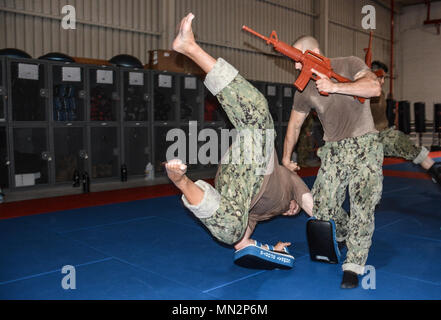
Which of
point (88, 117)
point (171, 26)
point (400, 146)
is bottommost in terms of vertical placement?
point (400, 146)

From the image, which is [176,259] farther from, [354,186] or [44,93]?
[44,93]

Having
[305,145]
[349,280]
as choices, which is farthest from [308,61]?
[305,145]

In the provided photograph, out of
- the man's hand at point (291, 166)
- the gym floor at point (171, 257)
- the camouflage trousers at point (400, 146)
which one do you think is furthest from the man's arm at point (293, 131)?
the camouflage trousers at point (400, 146)

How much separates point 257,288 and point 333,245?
2.03 feet

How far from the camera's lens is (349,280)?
259 cm

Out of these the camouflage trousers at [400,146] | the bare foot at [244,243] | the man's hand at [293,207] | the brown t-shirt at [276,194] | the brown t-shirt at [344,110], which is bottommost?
the bare foot at [244,243]

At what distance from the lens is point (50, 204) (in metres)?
5.35

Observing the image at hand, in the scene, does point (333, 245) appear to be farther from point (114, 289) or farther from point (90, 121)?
point (90, 121)

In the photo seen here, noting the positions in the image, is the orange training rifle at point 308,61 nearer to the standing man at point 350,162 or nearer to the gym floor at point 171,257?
the standing man at point 350,162

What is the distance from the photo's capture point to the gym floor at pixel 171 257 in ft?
8.32

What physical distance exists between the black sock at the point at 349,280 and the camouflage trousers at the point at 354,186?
0.04m

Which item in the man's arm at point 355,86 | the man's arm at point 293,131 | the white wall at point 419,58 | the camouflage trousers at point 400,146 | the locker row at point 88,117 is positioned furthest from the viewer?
the white wall at point 419,58

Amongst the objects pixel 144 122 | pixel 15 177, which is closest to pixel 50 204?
pixel 15 177

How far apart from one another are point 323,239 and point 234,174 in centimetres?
90
